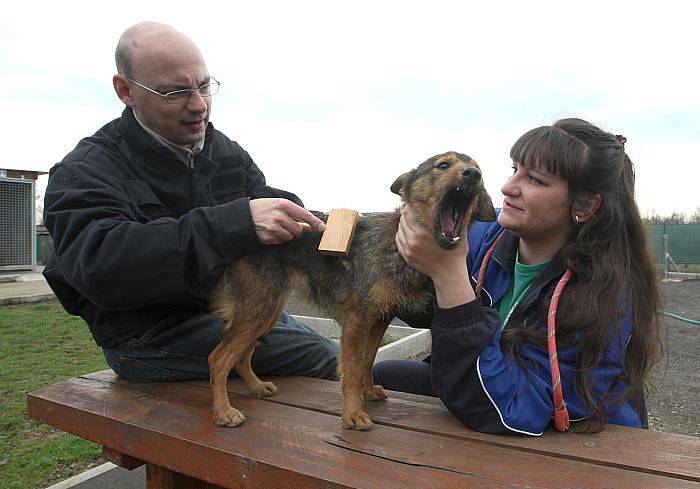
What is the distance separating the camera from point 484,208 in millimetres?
3277

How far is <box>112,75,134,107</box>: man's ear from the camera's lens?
11.6ft

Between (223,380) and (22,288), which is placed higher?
(223,380)

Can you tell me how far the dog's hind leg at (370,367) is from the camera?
10.5 ft

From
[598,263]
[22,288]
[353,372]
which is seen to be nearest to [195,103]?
[353,372]

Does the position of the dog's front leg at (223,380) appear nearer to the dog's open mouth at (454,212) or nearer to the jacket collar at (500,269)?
the dog's open mouth at (454,212)

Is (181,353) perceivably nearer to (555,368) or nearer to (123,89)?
(123,89)

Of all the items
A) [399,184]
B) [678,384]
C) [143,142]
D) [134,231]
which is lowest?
[678,384]

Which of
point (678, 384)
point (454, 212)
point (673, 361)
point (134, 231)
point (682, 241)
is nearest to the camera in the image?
point (134, 231)

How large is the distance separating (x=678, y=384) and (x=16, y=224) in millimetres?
18064

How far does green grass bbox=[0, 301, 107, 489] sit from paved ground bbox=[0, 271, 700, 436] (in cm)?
232

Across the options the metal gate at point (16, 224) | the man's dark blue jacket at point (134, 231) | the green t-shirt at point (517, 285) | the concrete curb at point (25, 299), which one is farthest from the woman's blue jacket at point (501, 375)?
the metal gate at point (16, 224)

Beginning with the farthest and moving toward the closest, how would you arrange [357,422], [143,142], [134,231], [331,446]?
[143,142], [134,231], [357,422], [331,446]

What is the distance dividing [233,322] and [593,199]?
80.4 inches

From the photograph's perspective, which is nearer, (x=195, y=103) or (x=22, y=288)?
(x=195, y=103)
